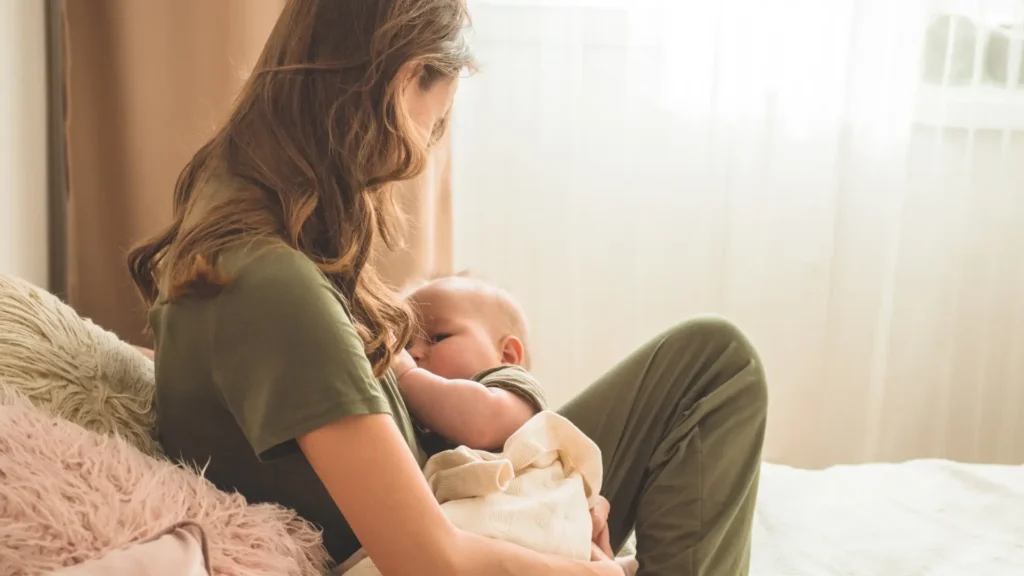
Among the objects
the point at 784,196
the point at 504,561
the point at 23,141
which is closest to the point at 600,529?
the point at 504,561

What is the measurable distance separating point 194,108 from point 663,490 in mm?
1134

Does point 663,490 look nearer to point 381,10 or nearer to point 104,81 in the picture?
point 381,10

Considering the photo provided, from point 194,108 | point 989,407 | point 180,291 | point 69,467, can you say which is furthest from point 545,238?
point 69,467

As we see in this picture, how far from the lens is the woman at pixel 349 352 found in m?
0.83

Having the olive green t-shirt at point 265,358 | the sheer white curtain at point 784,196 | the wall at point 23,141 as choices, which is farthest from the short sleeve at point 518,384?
the sheer white curtain at point 784,196

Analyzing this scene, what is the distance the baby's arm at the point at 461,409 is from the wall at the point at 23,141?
667 mm

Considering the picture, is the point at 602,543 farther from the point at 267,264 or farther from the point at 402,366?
the point at 267,264

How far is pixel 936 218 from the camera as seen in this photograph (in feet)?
7.30

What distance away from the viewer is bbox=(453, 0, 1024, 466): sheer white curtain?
6.92ft

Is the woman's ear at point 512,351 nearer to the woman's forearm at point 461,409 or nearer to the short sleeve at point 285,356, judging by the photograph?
the woman's forearm at point 461,409

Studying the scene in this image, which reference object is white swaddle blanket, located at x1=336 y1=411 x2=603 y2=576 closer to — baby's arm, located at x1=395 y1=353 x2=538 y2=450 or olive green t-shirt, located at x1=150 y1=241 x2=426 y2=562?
baby's arm, located at x1=395 y1=353 x2=538 y2=450

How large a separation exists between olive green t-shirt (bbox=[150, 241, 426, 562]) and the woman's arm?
2cm

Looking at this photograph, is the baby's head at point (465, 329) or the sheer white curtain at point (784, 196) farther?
the sheer white curtain at point (784, 196)

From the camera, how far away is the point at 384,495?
2.70ft
